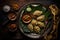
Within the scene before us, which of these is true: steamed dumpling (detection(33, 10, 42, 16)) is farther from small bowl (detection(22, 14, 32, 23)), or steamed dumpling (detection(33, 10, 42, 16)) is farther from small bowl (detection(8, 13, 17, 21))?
small bowl (detection(8, 13, 17, 21))

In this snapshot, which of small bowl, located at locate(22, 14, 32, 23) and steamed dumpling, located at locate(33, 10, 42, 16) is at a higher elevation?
steamed dumpling, located at locate(33, 10, 42, 16)

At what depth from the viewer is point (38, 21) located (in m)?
2.42

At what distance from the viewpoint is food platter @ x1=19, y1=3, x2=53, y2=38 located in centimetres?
241

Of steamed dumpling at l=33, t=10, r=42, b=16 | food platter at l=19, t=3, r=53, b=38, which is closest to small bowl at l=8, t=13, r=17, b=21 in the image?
food platter at l=19, t=3, r=53, b=38

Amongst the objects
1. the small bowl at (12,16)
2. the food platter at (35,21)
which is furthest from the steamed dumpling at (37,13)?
the small bowl at (12,16)

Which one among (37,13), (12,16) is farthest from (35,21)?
(12,16)

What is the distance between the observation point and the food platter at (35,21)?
2412 millimetres

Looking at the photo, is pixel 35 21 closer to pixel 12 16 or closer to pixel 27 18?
pixel 27 18

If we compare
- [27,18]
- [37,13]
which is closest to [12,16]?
[27,18]

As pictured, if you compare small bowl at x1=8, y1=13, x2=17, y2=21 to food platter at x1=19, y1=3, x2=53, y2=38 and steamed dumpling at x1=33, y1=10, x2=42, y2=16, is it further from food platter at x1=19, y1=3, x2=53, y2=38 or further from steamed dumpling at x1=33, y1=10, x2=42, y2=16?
steamed dumpling at x1=33, y1=10, x2=42, y2=16

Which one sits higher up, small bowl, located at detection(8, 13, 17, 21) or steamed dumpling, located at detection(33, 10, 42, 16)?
steamed dumpling, located at detection(33, 10, 42, 16)

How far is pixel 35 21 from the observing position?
241 cm

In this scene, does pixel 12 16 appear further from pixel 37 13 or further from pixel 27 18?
pixel 37 13

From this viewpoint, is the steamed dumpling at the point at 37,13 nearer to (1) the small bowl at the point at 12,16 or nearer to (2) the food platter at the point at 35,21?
(2) the food platter at the point at 35,21
